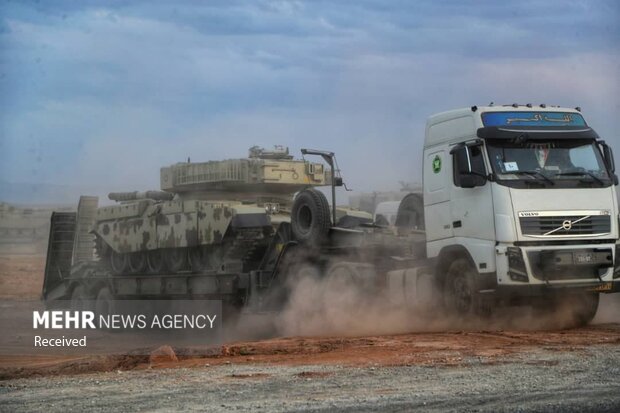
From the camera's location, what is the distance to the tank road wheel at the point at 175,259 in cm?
2089

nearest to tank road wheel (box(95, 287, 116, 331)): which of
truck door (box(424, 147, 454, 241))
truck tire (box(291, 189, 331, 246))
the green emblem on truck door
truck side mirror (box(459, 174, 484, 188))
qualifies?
truck tire (box(291, 189, 331, 246))

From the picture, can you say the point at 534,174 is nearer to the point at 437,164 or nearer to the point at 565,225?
the point at 565,225

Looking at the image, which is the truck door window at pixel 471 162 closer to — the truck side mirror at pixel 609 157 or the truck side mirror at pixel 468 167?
the truck side mirror at pixel 468 167

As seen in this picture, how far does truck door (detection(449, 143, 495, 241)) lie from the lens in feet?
45.4

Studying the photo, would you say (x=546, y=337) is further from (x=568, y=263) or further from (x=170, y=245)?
(x=170, y=245)

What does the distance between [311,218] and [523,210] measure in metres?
4.70

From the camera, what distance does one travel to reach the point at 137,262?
884 inches

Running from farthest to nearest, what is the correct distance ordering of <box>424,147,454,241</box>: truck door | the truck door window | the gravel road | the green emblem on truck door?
the green emblem on truck door < <box>424,147,454,241</box>: truck door < the truck door window < the gravel road

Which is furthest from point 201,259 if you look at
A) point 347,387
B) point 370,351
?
point 347,387

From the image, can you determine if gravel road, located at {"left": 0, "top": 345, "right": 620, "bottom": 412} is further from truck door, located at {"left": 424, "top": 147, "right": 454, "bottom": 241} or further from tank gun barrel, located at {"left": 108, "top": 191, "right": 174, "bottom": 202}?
→ tank gun barrel, located at {"left": 108, "top": 191, "right": 174, "bottom": 202}

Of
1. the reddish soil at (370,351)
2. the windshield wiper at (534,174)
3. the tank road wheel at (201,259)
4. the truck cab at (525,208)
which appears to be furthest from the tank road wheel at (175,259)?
the windshield wiper at (534,174)

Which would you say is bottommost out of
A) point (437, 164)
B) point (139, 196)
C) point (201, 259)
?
point (201, 259)

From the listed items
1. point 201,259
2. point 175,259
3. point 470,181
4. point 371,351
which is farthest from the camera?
point 175,259

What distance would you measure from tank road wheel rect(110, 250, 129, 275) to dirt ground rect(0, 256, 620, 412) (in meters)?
8.43
